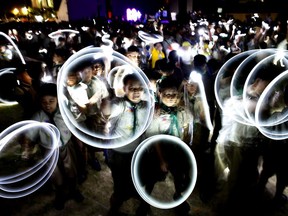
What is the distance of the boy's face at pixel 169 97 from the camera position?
3568 mm

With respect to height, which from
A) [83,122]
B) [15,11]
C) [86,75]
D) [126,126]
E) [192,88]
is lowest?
[83,122]

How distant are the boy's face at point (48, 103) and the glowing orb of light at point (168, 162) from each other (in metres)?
1.40

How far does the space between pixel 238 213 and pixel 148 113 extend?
207cm

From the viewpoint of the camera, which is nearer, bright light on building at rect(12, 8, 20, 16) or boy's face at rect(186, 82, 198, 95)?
boy's face at rect(186, 82, 198, 95)

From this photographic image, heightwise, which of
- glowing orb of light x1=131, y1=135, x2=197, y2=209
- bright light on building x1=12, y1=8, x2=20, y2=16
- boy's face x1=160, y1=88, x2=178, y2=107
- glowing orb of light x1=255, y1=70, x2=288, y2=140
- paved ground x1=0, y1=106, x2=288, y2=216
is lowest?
paved ground x1=0, y1=106, x2=288, y2=216

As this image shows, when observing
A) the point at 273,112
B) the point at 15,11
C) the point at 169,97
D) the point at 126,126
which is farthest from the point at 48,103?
the point at 15,11

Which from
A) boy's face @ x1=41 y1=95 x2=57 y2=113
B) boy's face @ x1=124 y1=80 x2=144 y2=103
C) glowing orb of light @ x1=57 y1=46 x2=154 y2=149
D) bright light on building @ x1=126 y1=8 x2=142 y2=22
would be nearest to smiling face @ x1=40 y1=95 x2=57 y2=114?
boy's face @ x1=41 y1=95 x2=57 y2=113

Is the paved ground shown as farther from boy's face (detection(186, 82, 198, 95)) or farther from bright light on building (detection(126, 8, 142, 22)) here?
bright light on building (detection(126, 8, 142, 22))

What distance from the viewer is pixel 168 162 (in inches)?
154

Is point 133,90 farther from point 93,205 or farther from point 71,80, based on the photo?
point 93,205

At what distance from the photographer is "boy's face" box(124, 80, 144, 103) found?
3.46 meters

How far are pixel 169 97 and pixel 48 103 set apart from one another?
5.76 ft

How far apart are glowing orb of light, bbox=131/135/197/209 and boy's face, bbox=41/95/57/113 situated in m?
1.40

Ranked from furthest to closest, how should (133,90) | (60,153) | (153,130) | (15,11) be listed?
1. (15,11)
2. (60,153)
3. (153,130)
4. (133,90)
